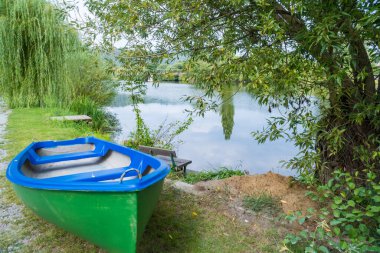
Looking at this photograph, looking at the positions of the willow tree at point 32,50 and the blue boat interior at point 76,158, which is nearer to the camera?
the blue boat interior at point 76,158

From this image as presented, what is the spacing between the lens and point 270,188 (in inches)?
137

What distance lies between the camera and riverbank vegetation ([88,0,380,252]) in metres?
2.29

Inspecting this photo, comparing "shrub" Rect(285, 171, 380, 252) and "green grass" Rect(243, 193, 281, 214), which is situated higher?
"shrub" Rect(285, 171, 380, 252)

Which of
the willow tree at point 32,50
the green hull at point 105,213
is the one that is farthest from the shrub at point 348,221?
the willow tree at point 32,50

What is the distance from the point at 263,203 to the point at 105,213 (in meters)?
1.82

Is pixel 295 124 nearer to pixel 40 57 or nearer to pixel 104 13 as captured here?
pixel 104 13

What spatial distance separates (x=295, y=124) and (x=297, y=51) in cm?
81

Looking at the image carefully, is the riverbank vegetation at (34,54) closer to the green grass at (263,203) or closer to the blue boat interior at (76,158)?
the blue boat interior at (76,158)

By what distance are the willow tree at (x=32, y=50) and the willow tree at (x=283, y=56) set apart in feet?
19.8

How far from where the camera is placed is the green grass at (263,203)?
10.2 feet

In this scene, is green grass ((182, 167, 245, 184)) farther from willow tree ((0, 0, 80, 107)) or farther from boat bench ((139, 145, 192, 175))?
willow tree ((0, 0, 80, 107))

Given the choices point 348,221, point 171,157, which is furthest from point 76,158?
point 348,221

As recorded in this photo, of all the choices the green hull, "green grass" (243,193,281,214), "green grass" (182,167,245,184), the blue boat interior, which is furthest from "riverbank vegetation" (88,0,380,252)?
"green grass" (182,167,245,184)

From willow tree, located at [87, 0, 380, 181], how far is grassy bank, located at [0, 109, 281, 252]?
0.88 m
